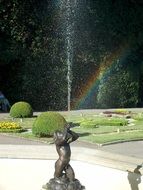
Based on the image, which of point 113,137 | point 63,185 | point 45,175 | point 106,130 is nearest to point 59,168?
point 63,185

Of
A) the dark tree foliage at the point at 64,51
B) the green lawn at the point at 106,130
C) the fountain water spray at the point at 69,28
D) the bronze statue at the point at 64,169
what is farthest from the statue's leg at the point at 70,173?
the fountain water spray at the point at 69,28

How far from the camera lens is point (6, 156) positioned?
39.3 feet

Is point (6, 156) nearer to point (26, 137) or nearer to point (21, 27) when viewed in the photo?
point (26, 137)

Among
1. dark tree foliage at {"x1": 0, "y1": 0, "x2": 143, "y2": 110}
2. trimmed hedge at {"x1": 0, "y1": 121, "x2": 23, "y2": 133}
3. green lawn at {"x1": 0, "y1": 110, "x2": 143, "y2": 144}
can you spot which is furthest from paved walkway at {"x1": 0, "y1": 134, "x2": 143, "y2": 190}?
dark tree foliage at {"x1": 0, "y1": 0, "x2": 143, "y2": 110}

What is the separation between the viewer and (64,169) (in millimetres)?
8672

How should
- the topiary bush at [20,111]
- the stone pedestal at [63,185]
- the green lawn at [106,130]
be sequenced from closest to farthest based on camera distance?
the stone pedestal at [63,185], the green lawn at [106,130], the topiary bush at [20,111]

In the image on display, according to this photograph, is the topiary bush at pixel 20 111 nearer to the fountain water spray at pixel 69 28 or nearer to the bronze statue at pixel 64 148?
the fountain water spray at pixel 69 28

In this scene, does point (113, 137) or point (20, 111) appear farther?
point (20, 111)

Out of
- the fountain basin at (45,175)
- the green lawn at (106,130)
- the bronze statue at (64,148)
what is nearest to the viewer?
the bronze statue at (64,148)

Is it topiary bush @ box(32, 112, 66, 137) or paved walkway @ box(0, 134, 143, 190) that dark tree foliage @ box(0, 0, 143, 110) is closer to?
topiary bush @ box(32, 112, 66, 137)

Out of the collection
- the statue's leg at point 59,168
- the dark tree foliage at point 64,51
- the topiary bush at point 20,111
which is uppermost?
the dark tree foliage at point 64,51

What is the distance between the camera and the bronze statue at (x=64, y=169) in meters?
8.48

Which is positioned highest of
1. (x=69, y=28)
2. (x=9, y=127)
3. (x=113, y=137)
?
(x=69, y=28)

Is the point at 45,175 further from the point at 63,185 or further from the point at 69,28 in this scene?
the point at 69,28
